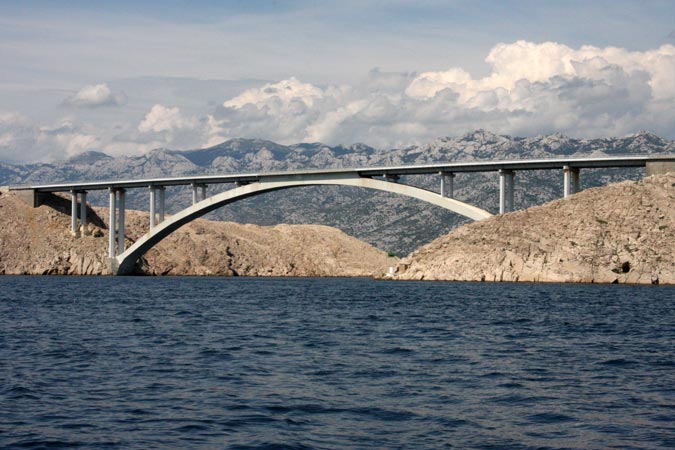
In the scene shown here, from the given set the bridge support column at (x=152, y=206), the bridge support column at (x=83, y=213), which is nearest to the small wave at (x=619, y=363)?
the bridge support column at (x=152, y=206)

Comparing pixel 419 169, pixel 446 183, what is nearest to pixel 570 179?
pixel 446 183

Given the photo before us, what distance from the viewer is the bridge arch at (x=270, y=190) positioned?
4141 inches

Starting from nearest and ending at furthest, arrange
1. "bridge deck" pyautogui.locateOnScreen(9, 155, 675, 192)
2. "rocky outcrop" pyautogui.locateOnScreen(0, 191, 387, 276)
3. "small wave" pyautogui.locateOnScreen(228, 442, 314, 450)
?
1. "small wave" pyautogui.locateOnScreen(228, 442, 314, 450)
2. "bridge deck" pyautogui.locateOnScreen(9, 155, 675, 192)
3. "rocky outcrop" pyautogui.locateOnScreen(0, 191, 387, 276)

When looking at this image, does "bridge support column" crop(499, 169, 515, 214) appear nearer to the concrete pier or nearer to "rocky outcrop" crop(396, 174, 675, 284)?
"rocky outcrop" crop(396, 174, 675, 284)

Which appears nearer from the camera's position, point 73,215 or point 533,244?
point 533,244

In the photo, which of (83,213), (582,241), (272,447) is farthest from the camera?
(83,213)

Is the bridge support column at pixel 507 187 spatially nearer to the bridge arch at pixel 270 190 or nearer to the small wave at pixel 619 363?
the bridge arch at pixel 270 190

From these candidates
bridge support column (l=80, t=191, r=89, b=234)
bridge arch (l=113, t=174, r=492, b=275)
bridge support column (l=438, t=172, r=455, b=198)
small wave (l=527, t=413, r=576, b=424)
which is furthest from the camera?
bridge support column (l=80, t=191, r=89, b=234)

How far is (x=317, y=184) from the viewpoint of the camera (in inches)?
4870

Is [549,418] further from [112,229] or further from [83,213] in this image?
[83,213]

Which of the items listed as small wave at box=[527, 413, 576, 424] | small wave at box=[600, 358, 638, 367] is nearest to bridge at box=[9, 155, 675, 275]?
small wave at box=[600, 358, 638, 367]

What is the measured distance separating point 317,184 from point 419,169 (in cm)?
1825

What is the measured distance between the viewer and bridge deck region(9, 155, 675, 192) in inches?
3775

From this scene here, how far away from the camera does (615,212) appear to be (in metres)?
91.3
